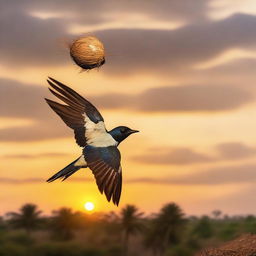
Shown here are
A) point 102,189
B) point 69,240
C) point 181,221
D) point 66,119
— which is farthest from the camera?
point 69,240

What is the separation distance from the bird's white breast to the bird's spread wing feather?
0.13 metres

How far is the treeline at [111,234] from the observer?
9881 centimetres

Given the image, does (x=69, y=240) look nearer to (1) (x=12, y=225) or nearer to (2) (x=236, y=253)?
(1) (x=12, y=225)

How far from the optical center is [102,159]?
734 inches

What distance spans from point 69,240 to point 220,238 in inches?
828

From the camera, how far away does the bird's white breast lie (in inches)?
748

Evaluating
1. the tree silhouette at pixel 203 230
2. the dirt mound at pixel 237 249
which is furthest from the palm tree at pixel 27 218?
the dirt mound at pixel 237 249


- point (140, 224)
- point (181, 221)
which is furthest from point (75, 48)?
point (140, 224)

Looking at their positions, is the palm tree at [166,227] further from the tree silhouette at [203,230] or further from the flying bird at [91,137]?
the flying bird at [91,137]

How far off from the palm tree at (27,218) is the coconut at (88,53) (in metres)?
91.1

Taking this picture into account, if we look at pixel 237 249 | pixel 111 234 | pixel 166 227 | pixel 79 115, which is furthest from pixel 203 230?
pixel 79 115

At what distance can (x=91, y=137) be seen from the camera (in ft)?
62.6

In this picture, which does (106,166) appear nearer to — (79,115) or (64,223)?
(79,115)

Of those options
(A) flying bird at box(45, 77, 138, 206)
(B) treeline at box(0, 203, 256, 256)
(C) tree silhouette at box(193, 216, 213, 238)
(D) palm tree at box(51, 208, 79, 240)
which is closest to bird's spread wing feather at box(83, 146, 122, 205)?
(A) flying bird at box(45, 77, 138, 206)
